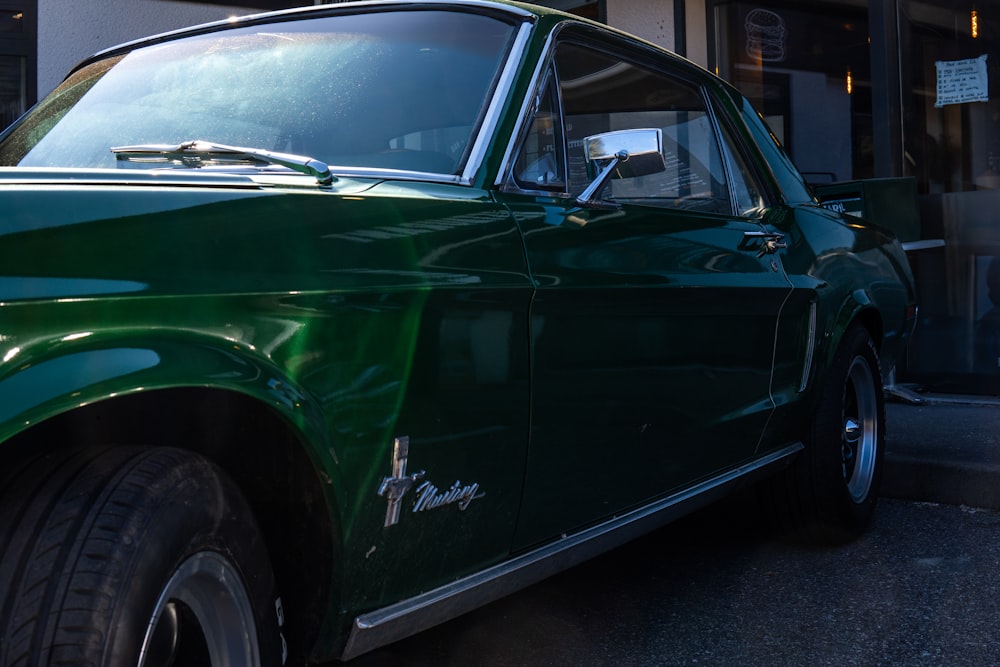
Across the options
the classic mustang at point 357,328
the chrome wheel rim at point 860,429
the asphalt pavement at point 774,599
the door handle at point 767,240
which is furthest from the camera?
the chrome wheel rim at point 860,429

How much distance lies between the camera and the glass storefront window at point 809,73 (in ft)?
23.5

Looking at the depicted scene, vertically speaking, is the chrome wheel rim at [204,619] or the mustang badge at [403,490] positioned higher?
the mustang badge at [403,490]

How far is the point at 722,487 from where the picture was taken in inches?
127

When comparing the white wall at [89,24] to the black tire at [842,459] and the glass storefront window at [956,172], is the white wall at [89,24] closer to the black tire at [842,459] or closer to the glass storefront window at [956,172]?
the glass storefront window at [956,172]

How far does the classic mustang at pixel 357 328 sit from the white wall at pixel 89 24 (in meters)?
5.20

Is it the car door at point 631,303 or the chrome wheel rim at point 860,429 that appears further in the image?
the chrome wheel rim at point 860,429

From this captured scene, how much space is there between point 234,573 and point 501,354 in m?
0.68

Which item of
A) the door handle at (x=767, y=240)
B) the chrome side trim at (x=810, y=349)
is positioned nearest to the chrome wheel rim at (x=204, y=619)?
the door handle at (x=767, y=240)

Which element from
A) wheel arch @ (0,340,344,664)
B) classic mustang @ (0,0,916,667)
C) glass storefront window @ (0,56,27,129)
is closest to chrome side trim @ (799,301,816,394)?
classic mustang @ (0,0,916,667)

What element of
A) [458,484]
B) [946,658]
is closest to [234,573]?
[458,484]

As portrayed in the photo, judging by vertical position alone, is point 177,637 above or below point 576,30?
below

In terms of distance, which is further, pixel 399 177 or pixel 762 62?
pixel 762 62

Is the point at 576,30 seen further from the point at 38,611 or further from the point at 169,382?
the point at 38,611

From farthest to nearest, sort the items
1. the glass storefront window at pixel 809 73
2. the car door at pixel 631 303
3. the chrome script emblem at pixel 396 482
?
the glass storefront window at pixel 809 73, the car door at pixel 631 303, the chrome script emblem at pixel 396 482
